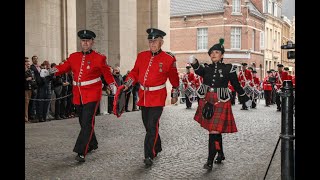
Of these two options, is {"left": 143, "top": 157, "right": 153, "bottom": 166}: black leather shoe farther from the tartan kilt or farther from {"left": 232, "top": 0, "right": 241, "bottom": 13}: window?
{"left": 232, "top": 0, "right": 241, "bottom": 13}: window

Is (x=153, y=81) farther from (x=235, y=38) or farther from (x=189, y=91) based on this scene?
(x=235, y=38)

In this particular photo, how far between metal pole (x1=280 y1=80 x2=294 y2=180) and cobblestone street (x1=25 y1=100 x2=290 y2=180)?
168 cm

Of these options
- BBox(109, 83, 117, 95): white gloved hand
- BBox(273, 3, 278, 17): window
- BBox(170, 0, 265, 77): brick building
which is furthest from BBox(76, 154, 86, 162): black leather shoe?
BBox(273, 3, 278, 17): window

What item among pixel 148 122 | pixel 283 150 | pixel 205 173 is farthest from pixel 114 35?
pixel 283 150

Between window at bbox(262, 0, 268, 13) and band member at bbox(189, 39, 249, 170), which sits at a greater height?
window at bbox(262, 0, 268, 13)

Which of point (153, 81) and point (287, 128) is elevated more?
point (153, 81)

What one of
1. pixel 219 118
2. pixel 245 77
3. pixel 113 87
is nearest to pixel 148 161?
pixel 219 118

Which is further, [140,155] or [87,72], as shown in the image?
[140,155]

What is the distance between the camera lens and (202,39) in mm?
45938

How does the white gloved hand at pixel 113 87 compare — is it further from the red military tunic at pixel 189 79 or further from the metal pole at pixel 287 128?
the red military tunic at pixel 189 79

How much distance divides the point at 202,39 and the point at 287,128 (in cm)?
4207

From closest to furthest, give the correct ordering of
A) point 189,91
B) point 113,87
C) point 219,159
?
point 219,159
point 113,87
point 189,91

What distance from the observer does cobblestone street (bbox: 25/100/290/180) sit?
6215 millimetres
